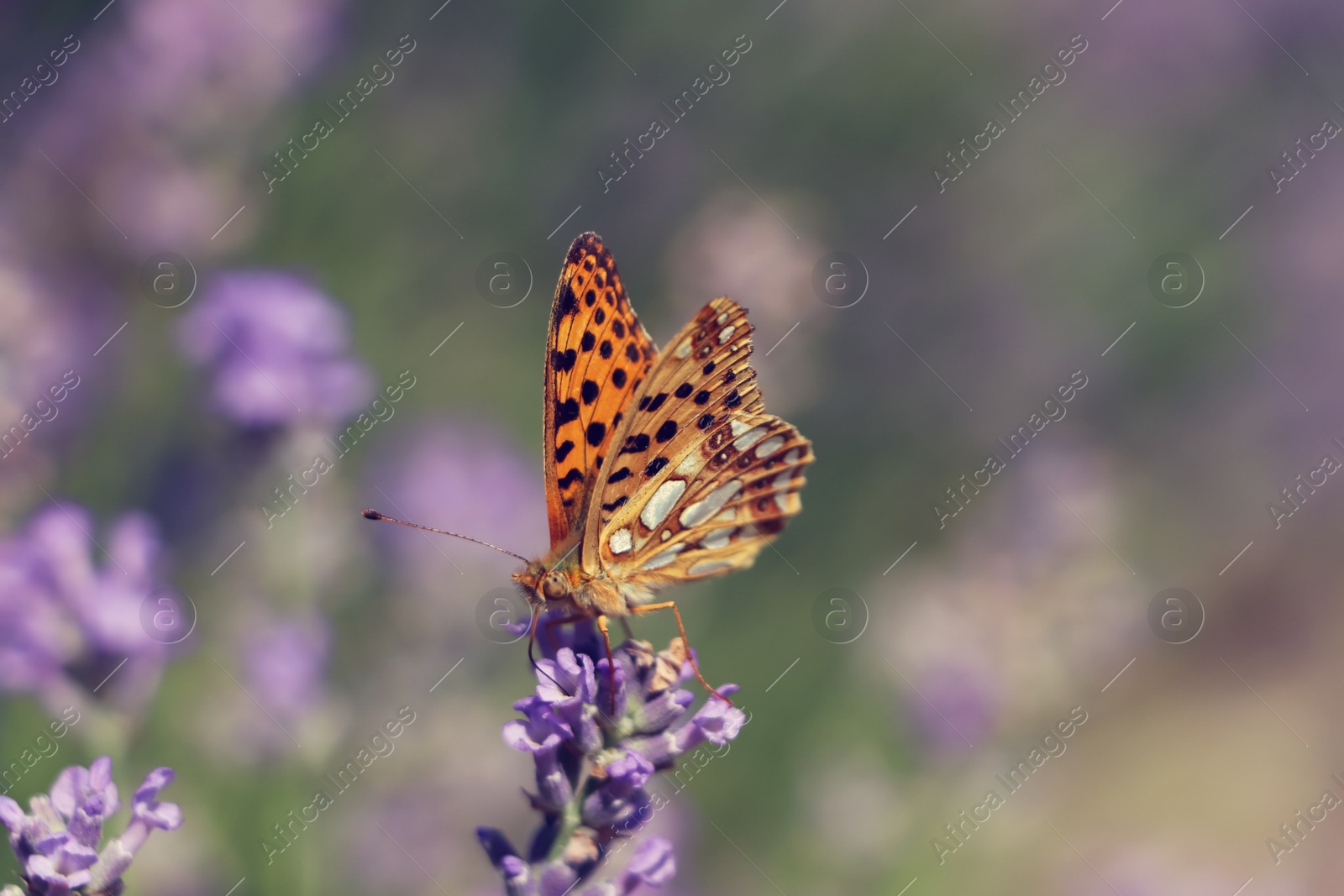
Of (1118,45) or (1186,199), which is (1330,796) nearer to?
(1186,199)

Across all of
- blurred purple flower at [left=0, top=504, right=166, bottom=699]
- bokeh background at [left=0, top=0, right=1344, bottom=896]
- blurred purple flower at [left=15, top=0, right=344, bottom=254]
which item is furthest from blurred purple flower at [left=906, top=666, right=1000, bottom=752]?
blurred purple flower at [left=15, top=0, right=344, bottom=254]

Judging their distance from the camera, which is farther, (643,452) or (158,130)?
(158,130)

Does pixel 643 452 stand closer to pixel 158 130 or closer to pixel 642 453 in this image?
pixel 642 453

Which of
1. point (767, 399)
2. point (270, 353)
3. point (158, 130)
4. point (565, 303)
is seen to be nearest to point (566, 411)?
point (565, 303)

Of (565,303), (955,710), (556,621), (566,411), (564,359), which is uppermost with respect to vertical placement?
(565,303)

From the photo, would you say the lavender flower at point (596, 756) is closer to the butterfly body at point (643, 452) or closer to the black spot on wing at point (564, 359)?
the butterfly body at point (643, 452)

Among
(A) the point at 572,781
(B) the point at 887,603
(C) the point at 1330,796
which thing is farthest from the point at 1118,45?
(A) the point at 572,781
